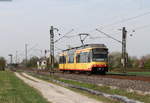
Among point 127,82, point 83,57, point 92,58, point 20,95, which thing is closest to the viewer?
point 20,95

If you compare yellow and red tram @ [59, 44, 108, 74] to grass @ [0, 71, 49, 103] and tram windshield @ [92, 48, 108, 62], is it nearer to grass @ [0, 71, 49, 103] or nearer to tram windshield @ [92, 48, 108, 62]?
tram windshield @ [92, 48, 108, 62]

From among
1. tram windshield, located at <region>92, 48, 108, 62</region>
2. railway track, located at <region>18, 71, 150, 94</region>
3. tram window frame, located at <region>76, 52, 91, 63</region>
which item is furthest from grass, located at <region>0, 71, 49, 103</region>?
tram window frame, located at <region>76, 52, 91, 63</region>

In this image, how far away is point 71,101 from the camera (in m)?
15.7

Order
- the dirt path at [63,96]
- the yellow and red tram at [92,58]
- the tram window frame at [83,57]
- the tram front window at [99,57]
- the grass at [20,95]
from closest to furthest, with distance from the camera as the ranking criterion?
1. the grass at [20,95]
2. the dirt path at [63,96]
3. the yellow and red tram at [92,58]
4. the tram front window at [99,57]
5. the tram window frame at [83,57]

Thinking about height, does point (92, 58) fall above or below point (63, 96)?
above

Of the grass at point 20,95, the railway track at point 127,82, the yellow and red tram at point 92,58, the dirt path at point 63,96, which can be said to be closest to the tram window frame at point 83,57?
the yellow and red tram at point 92,58

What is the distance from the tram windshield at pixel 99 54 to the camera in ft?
130

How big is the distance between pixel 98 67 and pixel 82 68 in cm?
360

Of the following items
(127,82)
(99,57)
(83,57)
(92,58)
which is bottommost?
(127,82)

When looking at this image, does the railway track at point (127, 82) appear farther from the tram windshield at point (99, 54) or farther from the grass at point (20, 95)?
the tram windshield at point (99, 54)

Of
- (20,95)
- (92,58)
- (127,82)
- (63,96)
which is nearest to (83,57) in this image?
(92,58)

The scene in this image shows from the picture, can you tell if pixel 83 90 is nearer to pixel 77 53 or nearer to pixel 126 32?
pixel 77 53

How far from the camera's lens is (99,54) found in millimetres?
40062

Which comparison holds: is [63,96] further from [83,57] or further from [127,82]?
[83,57]
